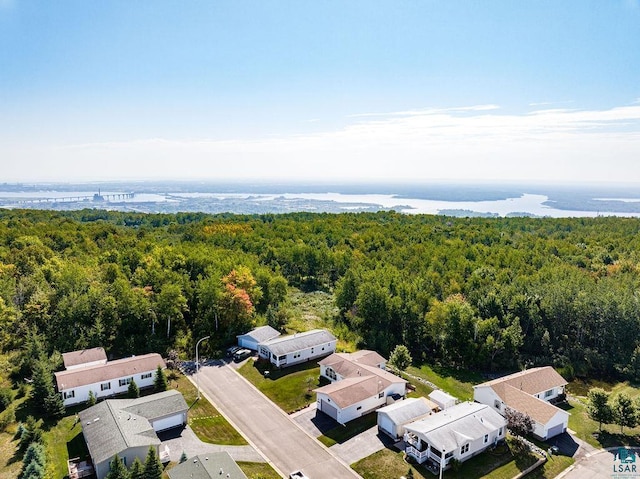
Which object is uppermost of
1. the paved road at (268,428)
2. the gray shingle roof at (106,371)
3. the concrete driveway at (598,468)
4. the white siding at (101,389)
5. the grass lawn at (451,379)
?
the gray shingle roof at (106,371)

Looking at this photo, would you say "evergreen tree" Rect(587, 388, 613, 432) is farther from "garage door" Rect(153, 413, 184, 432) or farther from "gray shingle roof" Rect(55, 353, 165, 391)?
"gray shingle roof" Rect(55, 353, 165, 391)

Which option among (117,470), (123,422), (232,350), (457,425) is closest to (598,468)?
(457,425)

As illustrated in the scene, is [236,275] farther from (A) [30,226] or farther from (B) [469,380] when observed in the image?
(A) [30,226]

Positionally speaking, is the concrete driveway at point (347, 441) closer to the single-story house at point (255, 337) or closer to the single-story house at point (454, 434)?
the single-story house at point (454, 434)

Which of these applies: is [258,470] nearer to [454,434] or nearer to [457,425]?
[454,434]

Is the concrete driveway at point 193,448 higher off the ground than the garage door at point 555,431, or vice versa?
the concrete driveway at point 193,448

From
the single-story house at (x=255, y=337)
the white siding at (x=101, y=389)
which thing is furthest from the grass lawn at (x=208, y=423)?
the single-story house at (x=255, y=337)
